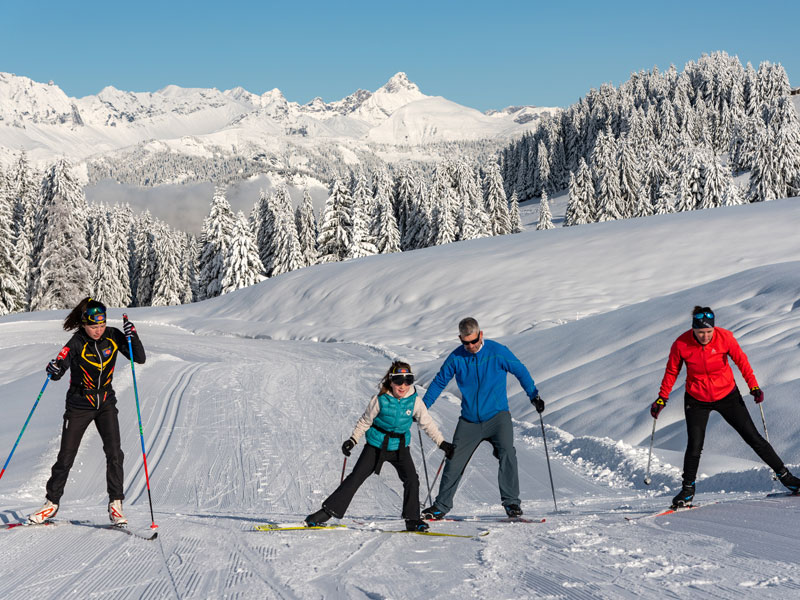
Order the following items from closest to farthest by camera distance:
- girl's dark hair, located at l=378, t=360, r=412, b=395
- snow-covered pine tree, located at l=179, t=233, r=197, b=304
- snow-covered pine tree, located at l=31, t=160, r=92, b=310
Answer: girl's dark hair, located at l=378, t=360, r=412, b=395 < snow-covered pine tree, located at l=31, t=160, r=92, b=310 < snow-covered pine tree, located at l=179, t=233, r=197, b=304

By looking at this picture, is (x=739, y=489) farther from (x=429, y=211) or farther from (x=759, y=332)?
(x=429, y=211)

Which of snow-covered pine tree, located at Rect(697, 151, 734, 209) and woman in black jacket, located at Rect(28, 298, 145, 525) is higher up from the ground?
snow-covered pine tree, located at Rect(697, 151, 734, 209)

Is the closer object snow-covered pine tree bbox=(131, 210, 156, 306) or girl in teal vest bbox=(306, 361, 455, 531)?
girl in teal vest bbox=(306, 361, 455, 531)

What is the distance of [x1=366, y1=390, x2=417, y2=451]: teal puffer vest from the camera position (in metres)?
6.30

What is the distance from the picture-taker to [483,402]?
22.1 feet

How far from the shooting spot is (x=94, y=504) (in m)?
8.26

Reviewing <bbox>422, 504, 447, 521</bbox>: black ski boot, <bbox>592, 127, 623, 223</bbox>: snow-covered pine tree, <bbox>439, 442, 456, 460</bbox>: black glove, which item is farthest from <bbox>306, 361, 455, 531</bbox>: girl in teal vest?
<bbox>592, 127, 623, 223</bbox>: snow-covered pine tree

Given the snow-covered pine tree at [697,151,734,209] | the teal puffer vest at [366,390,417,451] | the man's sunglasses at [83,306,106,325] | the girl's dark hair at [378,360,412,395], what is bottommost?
the teal puffer vest at [366,390,417,451]

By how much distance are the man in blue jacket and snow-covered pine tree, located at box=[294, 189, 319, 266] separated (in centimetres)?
6127

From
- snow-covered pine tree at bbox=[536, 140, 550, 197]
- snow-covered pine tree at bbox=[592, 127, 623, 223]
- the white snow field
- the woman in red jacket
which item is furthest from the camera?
snow-covered pine tree at bbox=[536, 140, 550, 197]

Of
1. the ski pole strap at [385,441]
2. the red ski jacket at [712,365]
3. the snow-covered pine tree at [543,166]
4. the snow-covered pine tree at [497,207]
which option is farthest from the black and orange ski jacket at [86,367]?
the snow-covered pine tree at [543,166]

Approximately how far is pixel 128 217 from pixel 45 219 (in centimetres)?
3599

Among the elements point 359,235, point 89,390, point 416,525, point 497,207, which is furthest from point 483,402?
point 497,207

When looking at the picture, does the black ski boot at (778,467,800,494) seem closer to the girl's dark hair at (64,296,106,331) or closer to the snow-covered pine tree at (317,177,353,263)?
the girl's dark hair at (64,296,106,331)
